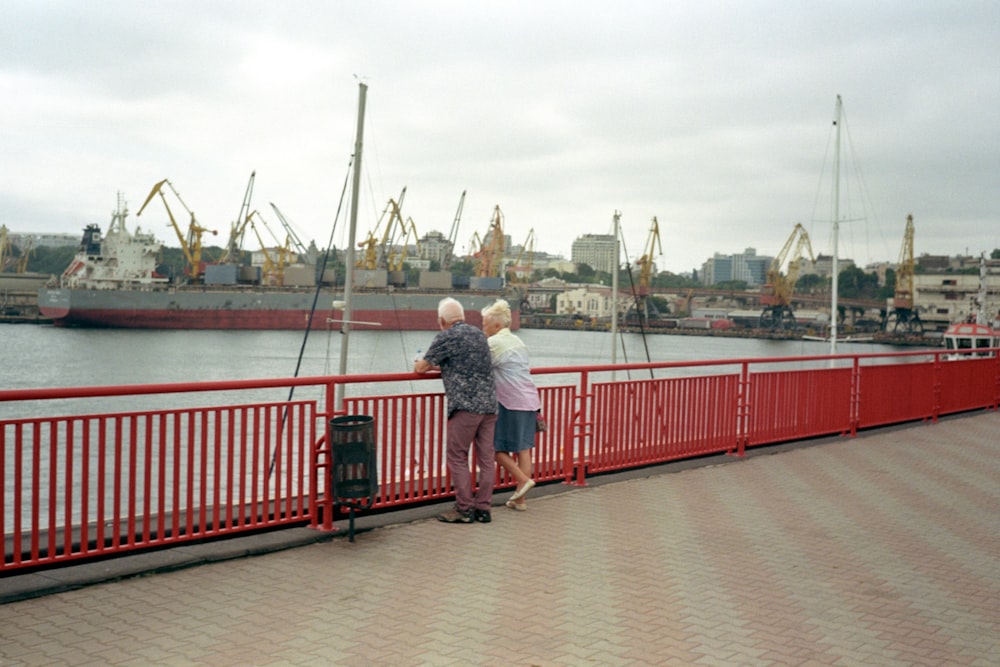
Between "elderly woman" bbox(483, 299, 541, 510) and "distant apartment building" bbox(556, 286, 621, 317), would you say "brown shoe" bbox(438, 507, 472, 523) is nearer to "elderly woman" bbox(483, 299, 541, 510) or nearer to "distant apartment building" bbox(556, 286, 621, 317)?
"elderly woman" bbox(483, 299, 541, 510)

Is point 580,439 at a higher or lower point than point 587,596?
higher

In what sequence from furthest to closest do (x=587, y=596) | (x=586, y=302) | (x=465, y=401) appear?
(x=586, y=302) → (x=465, y=401) → (x=587, y=596)

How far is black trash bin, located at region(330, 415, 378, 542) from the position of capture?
654 centimetres

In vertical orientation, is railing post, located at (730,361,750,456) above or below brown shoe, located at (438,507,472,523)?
above

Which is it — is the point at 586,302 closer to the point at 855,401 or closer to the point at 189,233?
the point at 189,233

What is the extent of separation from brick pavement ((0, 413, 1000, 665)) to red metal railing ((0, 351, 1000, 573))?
1.58 ft

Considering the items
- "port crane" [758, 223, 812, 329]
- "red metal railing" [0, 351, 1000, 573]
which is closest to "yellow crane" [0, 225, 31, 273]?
"port crane" [758, 223, 812, 329]

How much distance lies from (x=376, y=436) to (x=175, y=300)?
107746 mm

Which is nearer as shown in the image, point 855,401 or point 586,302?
point 855,401

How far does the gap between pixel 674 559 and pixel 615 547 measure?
468 mm

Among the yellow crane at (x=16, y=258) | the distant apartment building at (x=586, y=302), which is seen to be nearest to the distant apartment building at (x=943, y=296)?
the distant apartment building at (x=586, y=302)

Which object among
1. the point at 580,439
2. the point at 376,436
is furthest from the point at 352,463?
the point at 580,439

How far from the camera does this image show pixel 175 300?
108m

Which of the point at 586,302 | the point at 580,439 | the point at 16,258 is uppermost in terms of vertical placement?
the point at 16,258
